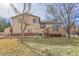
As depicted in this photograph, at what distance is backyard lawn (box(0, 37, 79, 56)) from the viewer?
1.49 metres

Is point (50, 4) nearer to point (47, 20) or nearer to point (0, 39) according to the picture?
point (47, 20)

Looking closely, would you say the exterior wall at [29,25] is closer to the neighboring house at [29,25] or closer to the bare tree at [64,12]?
the neighboring house at [29,25]

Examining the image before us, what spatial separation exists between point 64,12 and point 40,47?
0.33m

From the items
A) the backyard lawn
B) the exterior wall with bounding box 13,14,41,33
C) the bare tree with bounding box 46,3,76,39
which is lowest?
the backyard lawn

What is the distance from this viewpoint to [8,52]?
58.6 inches

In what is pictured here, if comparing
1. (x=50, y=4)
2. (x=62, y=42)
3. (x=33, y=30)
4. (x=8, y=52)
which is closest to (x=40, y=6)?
(x=50, y=4)

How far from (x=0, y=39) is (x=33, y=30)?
27 cm

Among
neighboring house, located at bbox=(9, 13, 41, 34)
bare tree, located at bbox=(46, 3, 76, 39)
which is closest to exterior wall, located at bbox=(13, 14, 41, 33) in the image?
neighboring house, located at bbox=(9, 13, 41, 34)

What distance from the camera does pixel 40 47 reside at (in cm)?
150

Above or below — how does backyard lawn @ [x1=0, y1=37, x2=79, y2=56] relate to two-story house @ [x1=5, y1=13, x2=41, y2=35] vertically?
below

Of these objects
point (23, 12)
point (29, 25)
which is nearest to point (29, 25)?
point (29, 25)

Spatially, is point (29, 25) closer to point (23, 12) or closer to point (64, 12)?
point (23, 12)

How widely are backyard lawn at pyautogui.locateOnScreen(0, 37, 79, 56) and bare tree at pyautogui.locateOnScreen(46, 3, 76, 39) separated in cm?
9

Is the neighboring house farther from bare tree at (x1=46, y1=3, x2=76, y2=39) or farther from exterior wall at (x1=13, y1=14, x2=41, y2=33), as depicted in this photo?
bare tree at (x1=46, y1=3, x2=76, y2=39)
